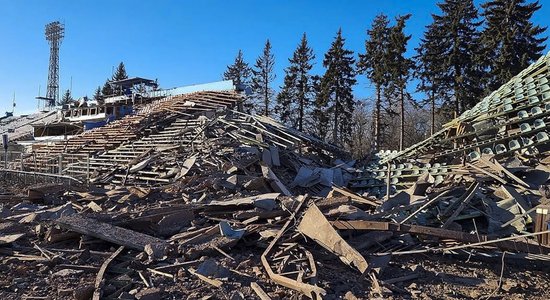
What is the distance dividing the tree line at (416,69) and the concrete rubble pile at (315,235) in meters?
15.2

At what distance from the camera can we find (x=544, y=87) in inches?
420

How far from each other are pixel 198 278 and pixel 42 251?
2.39 metres

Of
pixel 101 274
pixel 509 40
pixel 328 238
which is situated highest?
pixel 509 40

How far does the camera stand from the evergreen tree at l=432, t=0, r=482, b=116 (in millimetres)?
27891

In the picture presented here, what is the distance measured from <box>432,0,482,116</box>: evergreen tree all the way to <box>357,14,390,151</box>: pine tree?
4.42 meters

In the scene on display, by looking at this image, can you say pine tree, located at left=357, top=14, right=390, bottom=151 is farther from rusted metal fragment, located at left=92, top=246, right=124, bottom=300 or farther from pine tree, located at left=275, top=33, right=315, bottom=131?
rusted metal fragment, located at left=92, top=246, right=124, bottom=300

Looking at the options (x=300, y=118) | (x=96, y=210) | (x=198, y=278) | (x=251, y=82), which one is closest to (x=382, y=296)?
(x=198, y=278)

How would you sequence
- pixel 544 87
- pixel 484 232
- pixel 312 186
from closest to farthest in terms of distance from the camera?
1. pixel 484 232
2. pixel 544 87
3. pixel 312 186

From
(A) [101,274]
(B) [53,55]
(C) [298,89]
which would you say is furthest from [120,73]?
(A) [101,274]

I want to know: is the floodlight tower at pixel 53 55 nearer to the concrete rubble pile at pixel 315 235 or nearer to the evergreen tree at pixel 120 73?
the evergreen tree at pixel 120 73

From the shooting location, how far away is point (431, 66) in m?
30.4

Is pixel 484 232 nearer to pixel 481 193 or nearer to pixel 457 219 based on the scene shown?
pixel 457 219

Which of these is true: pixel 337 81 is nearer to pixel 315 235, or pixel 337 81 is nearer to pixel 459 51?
pixel 459 51

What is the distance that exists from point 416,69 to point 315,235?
2923 centimetres
